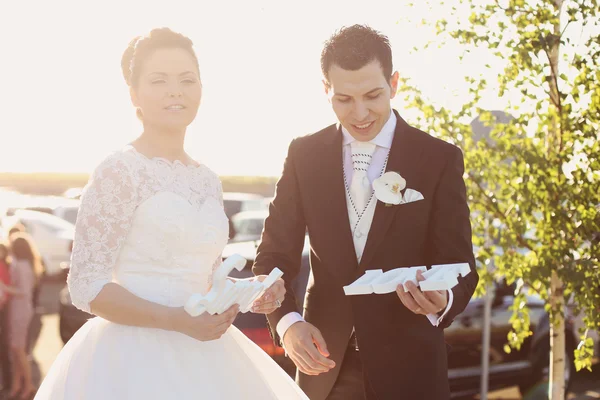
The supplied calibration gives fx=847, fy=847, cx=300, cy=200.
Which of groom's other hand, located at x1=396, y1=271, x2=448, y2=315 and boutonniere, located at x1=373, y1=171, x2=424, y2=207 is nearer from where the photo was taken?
groom's other hand, located at x1=396, y1=271, x2=448, y2=315

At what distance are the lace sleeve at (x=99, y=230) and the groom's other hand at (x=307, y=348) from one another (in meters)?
0.70

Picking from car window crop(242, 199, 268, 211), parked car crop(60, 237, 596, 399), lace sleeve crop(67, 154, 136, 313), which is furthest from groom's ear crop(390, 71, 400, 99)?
car window crop(242, 199, 268, 211)

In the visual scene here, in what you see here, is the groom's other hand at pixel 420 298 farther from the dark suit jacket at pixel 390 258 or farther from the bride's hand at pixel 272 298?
the bride's hand at pixel 272 298

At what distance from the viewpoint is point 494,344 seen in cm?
809

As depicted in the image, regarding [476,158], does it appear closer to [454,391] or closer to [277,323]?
[277,323]

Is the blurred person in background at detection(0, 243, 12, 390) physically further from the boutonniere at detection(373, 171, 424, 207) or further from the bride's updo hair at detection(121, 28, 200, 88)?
the boutonniere at detection(373, 171, 424, 207)

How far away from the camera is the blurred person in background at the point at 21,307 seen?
810 centimetres

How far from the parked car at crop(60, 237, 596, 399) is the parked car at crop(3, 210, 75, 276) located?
8331mm

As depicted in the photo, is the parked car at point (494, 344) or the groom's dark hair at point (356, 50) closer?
the groom's dark hair at point (356, 50)

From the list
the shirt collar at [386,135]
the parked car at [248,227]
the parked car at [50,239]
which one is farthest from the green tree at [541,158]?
the parked car at [50,239]

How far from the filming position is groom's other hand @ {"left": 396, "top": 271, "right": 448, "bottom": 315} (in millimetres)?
2691

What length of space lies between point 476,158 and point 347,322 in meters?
2.14

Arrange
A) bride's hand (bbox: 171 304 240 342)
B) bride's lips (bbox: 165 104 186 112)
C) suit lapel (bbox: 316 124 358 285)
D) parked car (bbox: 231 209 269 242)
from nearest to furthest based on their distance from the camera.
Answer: bride's hand (bbox: 171 304 240 342) → bride's lips (bbox: 165 104 186 112) → suit lapel (bbox: 316 124 358 285) → parked car (bbox: 231 209 269 242)

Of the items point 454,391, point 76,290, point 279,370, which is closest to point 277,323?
point 279,370
